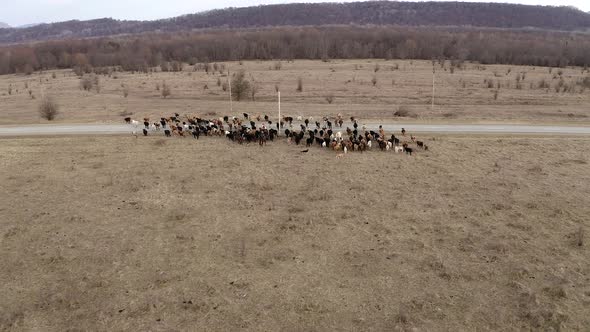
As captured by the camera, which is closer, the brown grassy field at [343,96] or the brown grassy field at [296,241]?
the brown grassy field at [296,241]

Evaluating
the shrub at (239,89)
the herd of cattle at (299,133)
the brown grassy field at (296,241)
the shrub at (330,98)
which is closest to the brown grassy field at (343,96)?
the shrub at (330,98)

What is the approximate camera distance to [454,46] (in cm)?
10506

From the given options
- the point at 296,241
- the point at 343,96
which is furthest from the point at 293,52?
the point at 296,241

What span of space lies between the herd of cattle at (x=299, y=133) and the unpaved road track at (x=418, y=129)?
3.98 feet

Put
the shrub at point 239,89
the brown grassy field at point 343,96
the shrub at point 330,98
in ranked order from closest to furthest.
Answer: the brown grassy field at point 343,96
the shrub at point 330,98
the shrub at point 239,89

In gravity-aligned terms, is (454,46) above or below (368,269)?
above

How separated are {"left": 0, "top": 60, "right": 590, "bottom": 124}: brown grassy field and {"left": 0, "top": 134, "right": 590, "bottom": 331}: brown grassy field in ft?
41.0

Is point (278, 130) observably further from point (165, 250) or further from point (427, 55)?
point (427, 55)

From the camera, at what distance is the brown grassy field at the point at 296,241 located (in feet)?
38.6

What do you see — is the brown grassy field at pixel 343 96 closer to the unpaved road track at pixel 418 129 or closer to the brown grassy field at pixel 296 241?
the unpaved road track at pixel 418 129

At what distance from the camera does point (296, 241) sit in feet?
50.8

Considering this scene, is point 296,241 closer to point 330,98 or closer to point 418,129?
point 418,129

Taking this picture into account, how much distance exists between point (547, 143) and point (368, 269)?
19.5 m

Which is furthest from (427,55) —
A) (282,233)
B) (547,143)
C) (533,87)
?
(282,233)
